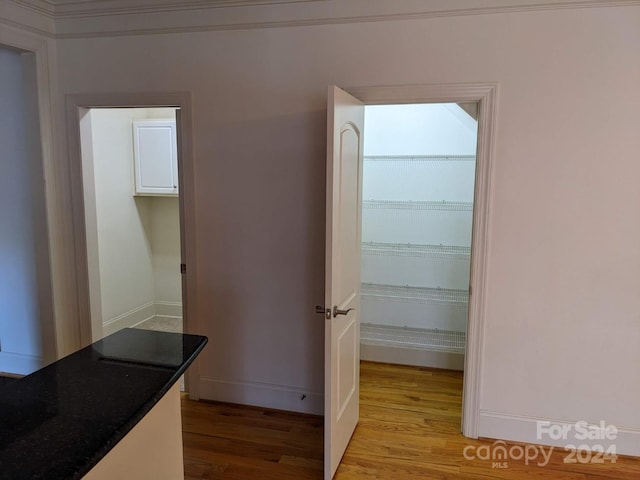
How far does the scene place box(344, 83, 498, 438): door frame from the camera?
2.46 meters

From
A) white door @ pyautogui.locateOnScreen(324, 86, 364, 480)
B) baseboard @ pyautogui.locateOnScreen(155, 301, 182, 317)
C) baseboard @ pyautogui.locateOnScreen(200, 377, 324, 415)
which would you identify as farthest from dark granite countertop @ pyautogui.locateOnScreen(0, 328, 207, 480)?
baseboard @ pyautogui.locateOnScreen(155, 301, 182, 317)

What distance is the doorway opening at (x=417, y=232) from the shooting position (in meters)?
3.59

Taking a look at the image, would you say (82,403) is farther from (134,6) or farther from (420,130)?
(420,130)

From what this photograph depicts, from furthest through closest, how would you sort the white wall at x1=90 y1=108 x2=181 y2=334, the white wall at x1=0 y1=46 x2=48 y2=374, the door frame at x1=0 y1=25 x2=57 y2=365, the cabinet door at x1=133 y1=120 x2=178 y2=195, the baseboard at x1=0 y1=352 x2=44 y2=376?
the cabinet door at x1=133 y1=120 x2=178 y2=195 → the white wall at x1=90 y1=108 x2=181 y2=334 → the baseboard at x1=0 y1=352 x2=44 y2=376 → the white wall at x1=0 y1=46 x2=48 y2=374 → the door frame at x1=0 y1=25 x2=57 y2=365

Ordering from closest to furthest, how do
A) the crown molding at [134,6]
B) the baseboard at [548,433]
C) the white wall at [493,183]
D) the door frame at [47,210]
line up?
the white wall at [493,183] → the baseboard at [548,433] → the crown molding at [134,6] → the door frame at [47,210]

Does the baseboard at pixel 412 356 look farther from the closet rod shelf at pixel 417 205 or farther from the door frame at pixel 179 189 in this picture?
the door frame at pixel 179 189

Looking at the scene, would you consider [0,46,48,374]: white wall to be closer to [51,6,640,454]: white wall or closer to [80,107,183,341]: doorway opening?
[51,6,640,454]: white wall

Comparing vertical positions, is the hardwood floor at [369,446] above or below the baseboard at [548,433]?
below

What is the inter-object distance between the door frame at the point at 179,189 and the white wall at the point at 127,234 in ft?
2.15

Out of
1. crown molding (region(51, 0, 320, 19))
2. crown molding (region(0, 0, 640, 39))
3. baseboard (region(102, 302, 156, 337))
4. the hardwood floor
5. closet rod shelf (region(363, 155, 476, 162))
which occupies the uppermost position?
crown molding (region(51, 0, 320, 19))

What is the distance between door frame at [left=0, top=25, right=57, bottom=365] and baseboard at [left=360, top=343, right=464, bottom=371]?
7.70 ft

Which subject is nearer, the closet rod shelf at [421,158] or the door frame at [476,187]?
the door frame at [476,187]

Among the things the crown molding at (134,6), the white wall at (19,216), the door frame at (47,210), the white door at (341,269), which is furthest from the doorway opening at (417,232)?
the white wall at (19,216)

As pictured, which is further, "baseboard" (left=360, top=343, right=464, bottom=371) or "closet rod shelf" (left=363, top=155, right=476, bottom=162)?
"baseboard" (left=360, top=343, right=464, bottom=371)
